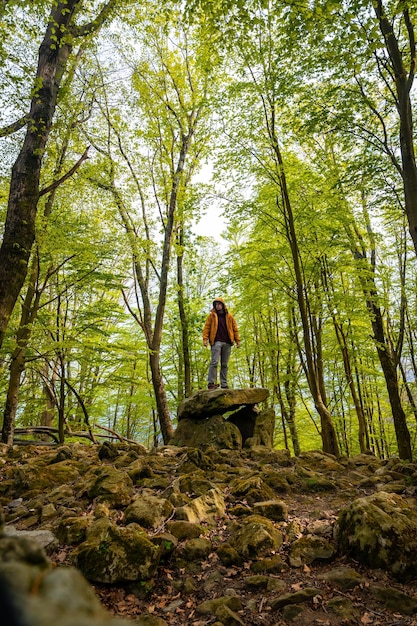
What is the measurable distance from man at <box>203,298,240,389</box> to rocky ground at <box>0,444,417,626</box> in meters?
4.53

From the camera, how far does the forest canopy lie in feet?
16.1

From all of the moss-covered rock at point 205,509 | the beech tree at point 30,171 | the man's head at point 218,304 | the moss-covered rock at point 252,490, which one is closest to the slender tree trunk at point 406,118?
the moss-covered rock at point 252,490

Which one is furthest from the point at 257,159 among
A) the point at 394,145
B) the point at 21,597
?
the point at 21,597

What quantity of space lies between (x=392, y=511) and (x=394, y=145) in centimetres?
581

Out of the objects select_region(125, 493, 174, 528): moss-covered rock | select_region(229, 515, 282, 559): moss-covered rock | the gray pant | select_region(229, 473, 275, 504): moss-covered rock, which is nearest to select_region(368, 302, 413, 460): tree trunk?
the gray pant

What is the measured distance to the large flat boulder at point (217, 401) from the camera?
27.9 feet

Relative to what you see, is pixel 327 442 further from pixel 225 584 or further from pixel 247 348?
pixel 247 348

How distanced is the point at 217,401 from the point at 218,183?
558 centimetres

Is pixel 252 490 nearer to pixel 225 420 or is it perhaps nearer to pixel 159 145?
pixel 225 420

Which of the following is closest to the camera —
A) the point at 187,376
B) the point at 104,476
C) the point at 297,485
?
the point at 104,476

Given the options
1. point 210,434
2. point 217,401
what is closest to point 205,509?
point 210,434

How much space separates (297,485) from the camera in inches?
200

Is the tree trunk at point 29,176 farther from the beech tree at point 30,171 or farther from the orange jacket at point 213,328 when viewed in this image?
the orange jacket at point 213,328

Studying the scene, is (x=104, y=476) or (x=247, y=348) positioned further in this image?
(x=247, y=348)
